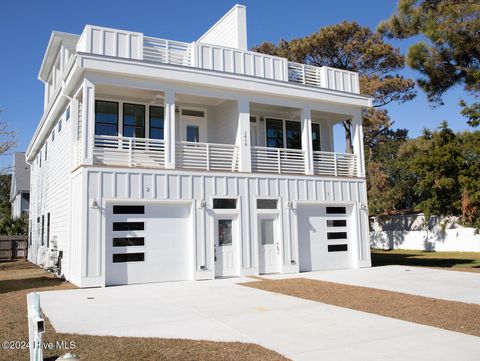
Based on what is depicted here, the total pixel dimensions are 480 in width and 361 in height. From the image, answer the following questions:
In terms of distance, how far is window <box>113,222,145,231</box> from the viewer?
13148mm

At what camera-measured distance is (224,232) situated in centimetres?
1486

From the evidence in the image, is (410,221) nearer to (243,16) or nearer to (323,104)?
(323,104)

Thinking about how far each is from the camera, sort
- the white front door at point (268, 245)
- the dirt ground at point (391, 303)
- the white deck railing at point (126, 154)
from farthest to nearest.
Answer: the white front door at point (268, 245) → the white deck railing at point (126, 154) → the dirt ground at point (391, 303)

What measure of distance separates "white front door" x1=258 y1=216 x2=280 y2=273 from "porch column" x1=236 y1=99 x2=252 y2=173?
188 centimetres

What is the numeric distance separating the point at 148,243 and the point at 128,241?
0.61 meters

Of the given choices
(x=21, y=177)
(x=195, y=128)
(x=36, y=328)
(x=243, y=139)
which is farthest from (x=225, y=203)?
(x=21, y=177)

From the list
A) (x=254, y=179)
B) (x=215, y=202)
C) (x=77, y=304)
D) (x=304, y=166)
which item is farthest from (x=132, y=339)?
(x=304, y=166)

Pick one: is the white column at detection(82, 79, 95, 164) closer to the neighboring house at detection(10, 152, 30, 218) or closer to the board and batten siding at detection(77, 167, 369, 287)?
the board and batten siding at detection(77, 167, 369, 287)

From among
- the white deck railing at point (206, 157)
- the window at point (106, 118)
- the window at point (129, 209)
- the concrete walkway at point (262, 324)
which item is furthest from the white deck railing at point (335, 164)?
the concrete walkway at point (262, 324)

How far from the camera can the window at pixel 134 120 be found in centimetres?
1566

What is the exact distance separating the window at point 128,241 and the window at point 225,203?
2.63 meters

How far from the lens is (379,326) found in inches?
286

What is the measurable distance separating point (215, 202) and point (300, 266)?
403cm

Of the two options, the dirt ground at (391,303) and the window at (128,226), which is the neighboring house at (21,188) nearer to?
the window at (128,226)
